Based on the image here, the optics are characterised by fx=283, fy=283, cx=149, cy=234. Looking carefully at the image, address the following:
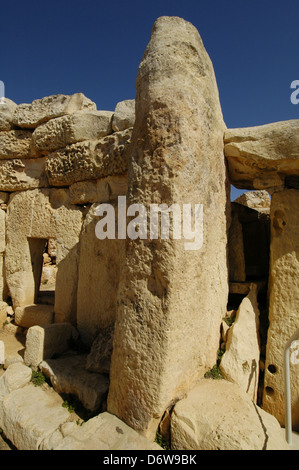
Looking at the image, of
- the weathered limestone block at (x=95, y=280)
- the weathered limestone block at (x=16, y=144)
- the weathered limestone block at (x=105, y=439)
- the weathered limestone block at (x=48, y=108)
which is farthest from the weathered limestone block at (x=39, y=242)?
the weathered limestone block at (x=105, y=439)

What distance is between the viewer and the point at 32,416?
2430 millimetres

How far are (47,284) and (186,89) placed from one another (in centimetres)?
757

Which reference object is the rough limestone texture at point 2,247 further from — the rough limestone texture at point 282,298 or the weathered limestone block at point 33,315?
the rough limestone texture at point 282,298

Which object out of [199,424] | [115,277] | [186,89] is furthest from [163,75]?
[199,424]

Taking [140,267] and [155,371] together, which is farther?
[140,267]

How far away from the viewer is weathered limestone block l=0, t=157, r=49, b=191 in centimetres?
452

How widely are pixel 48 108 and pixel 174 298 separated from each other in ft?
12.2

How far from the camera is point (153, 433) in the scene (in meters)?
2.09

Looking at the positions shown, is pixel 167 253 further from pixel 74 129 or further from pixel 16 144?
pixel 16 144

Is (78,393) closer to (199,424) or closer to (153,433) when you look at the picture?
(153,433)

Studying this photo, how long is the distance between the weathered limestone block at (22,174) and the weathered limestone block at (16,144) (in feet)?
0.31

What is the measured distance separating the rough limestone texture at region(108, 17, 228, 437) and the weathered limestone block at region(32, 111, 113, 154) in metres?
1.49

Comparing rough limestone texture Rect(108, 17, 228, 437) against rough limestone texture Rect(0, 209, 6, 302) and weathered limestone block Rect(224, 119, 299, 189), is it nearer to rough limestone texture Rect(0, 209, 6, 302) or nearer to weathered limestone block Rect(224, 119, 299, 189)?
weathered limestone block Rect(224, 119, 299, 189)

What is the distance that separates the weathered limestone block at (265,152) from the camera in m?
2.50
